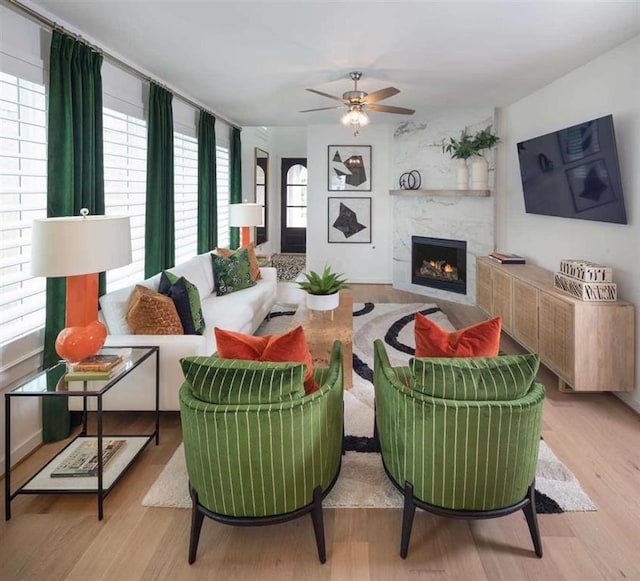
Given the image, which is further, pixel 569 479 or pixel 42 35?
pixel 42 35

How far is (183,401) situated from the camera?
6.22 feet

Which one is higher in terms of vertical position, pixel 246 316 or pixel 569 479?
pixel 246 316

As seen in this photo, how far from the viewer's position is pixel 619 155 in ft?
11.5

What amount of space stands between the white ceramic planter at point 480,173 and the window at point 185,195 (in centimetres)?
362

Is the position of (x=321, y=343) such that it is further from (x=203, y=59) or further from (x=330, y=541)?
(x=203, y=59)

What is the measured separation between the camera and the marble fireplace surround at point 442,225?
21.4 ft

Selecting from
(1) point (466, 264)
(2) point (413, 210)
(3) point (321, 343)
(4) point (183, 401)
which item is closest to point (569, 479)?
(3) point (321, 343)

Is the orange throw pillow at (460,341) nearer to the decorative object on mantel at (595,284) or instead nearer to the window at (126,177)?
the decorative object on mantel at (595,284)

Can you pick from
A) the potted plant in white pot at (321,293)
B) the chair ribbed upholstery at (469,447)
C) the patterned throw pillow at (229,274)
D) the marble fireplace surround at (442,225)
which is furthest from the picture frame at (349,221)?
the chair ribbed upholstery at (469,447)

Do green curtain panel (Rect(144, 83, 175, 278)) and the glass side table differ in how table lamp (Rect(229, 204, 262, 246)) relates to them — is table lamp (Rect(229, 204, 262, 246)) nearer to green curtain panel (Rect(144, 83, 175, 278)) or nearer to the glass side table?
green curtain panel (Rect(144, 83, 175, 278))

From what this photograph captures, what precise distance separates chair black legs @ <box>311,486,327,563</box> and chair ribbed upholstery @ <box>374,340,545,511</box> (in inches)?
14.9

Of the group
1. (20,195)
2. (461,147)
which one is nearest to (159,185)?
(20,195)

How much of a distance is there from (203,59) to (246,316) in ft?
7.27

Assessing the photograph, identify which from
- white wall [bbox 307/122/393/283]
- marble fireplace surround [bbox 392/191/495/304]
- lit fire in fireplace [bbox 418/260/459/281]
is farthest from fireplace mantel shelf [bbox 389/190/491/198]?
lit fire in fireplace [bbox 418/260/459/281]
